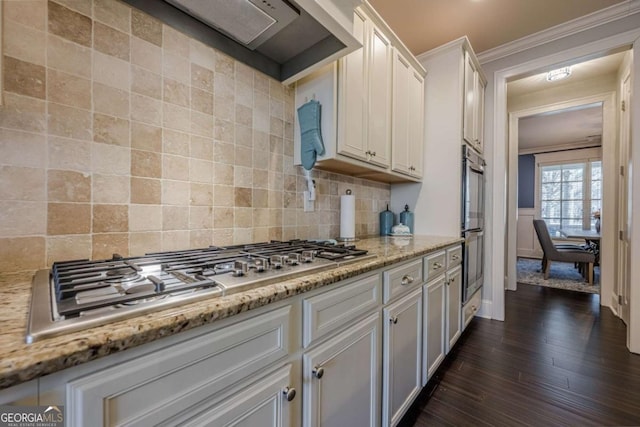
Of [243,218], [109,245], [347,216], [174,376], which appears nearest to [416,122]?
[347,216]

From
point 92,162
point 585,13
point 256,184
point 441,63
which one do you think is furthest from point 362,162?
point 585,13

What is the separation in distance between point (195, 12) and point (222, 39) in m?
0.18

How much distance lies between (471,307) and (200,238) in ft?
7.59

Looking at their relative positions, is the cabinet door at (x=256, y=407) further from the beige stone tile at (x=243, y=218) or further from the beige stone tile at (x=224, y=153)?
the beige stone tile at (x=224, y=153)

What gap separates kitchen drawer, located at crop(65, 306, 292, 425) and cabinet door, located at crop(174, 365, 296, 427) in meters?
0.03

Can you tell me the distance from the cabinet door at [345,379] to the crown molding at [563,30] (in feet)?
10.1

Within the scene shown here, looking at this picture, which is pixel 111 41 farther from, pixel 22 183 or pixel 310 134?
pixel 310 134

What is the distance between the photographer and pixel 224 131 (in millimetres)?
1256

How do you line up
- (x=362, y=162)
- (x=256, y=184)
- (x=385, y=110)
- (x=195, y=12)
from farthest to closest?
(x=385, y=110) < (x=362, y=162) < (x=256, y=184) < (x=195, y=12)

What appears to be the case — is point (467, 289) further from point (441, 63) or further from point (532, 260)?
point (532, 260)

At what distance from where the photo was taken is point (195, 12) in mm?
1065

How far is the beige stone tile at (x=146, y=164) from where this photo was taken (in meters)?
0.99

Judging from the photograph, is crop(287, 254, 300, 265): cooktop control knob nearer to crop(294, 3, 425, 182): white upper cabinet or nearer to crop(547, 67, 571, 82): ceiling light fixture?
crop(294, 3, 425, 182): white upper cabinet

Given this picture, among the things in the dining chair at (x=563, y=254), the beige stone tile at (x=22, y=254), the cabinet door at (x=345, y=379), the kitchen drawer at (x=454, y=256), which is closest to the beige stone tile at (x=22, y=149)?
the beige stone tile at (x=22, y=254)
